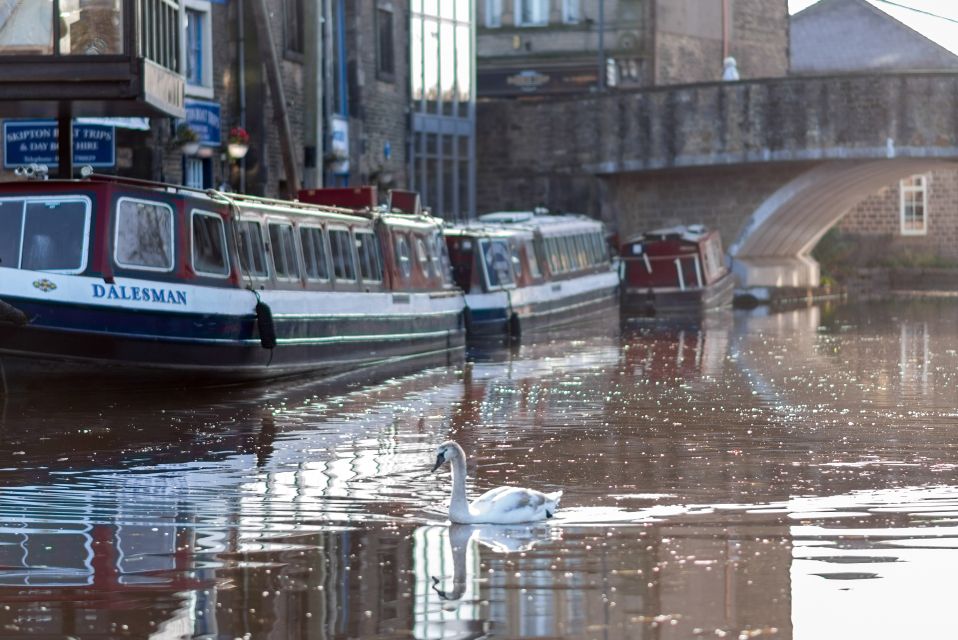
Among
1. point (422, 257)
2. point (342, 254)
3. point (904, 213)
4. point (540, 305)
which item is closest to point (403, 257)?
point (422, 257)

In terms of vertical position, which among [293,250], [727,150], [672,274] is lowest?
[672,274]

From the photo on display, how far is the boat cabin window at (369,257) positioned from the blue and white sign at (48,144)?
126 inches

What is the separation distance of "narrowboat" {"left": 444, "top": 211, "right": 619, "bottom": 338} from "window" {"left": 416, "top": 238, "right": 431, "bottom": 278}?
163 centimetres

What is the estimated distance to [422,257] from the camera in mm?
25578

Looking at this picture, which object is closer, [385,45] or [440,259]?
[440,259]

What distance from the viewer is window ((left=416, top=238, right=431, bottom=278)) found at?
25.5 metres

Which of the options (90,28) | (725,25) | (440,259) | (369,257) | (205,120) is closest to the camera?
(90,28)

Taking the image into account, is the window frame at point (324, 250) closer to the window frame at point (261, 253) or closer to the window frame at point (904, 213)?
the window frame at point (261, 253)

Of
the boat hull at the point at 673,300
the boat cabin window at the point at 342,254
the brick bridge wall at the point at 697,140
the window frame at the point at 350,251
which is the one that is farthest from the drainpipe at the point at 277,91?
the brick bridge wall at the point at 697,140

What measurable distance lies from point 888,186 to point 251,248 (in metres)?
38.0

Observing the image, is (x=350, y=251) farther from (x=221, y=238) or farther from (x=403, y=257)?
(x=221, y=238)

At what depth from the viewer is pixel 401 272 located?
80.2 ft

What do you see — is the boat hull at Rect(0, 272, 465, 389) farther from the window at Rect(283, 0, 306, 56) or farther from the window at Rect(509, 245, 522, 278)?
the window at Rect(283, 0, 306, 56)

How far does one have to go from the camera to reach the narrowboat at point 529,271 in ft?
97.7
